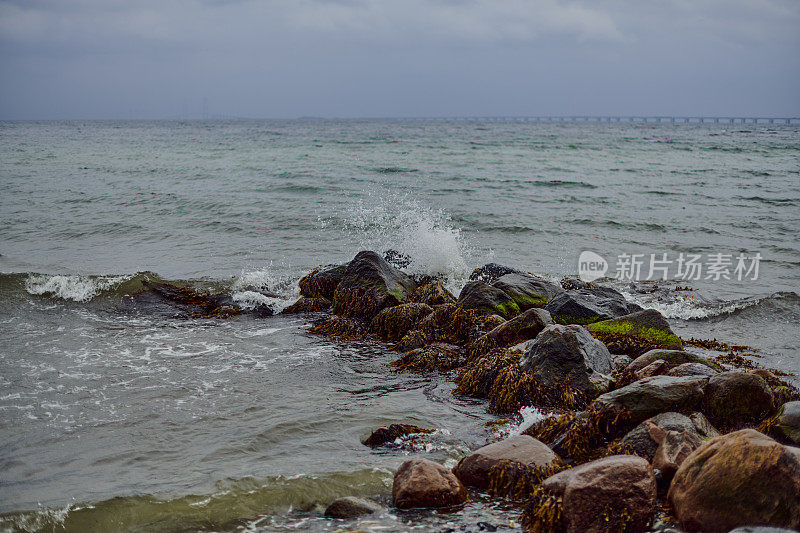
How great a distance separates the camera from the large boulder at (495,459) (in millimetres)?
4664

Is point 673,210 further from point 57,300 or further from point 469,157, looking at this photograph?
point 469,157

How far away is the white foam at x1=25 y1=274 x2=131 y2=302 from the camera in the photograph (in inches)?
417

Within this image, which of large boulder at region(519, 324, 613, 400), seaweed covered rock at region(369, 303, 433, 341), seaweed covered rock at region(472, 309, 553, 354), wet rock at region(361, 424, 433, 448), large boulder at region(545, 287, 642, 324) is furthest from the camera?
seaweed covered rock at region(369, 303, 433, 341)

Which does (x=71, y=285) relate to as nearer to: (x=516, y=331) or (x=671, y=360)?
(x=516, y=331)

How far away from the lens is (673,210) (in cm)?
1950

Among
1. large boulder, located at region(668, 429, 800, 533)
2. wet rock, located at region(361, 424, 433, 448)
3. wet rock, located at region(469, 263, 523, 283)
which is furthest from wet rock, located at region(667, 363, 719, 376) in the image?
wet rock, located at region(469, 263, 523, 283)

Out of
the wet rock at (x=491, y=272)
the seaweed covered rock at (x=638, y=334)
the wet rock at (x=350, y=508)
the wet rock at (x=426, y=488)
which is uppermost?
the wet rock at (x=491, y=272)

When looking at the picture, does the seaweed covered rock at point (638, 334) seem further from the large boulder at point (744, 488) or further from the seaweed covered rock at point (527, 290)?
the large boulder at point (744, 488)

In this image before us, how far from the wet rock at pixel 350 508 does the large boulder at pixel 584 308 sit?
15.4ft

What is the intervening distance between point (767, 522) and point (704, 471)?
1.34 ft

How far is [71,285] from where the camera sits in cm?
1077

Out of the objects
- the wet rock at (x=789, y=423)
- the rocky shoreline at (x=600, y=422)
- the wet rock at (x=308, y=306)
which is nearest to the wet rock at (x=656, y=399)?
the rocky shoreline at (x=600, y=422)

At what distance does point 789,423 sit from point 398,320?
4987 millimetres

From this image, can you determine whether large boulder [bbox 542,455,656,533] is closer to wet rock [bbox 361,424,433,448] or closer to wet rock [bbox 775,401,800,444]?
wet rock [bbox 775,401,800,444]
